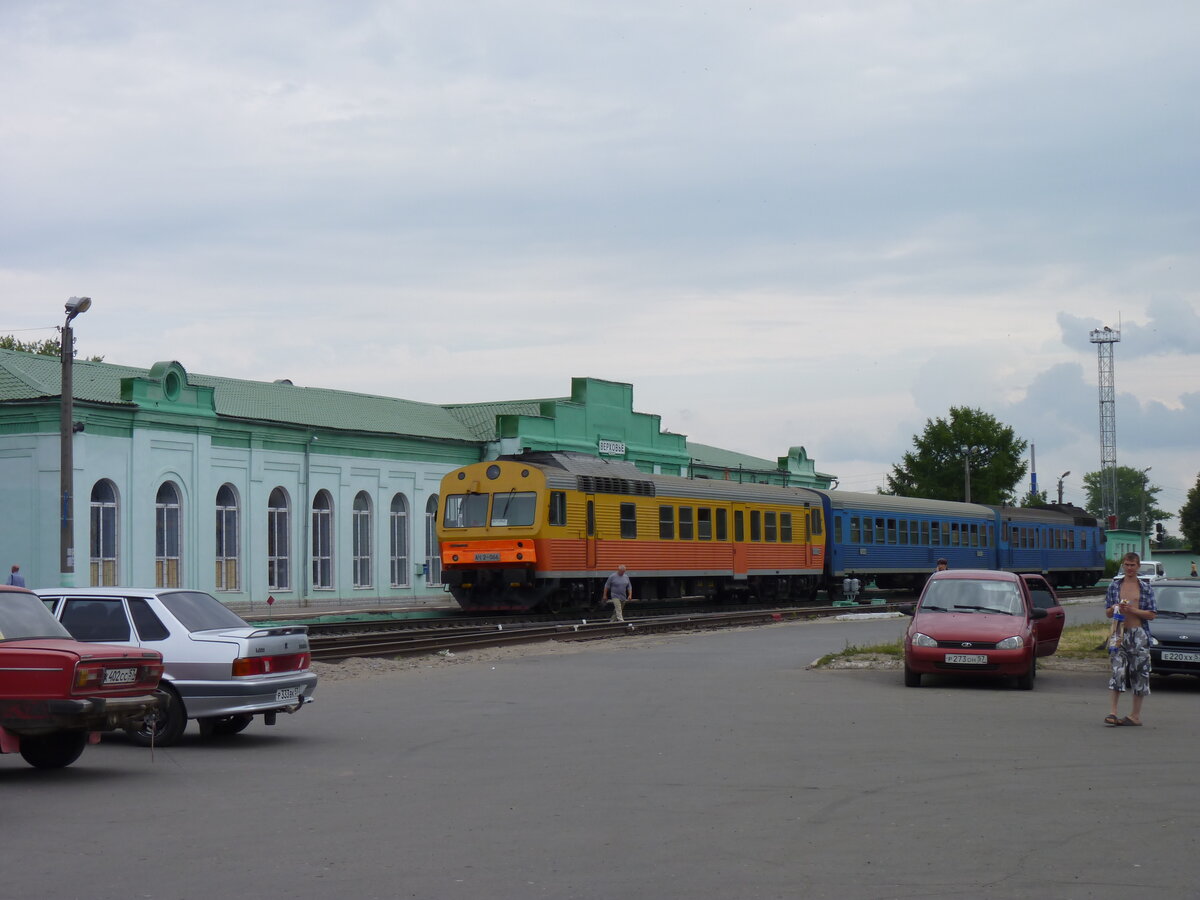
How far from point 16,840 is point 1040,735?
8.79 meters

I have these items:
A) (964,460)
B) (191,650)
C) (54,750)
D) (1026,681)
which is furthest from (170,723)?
(964,460)

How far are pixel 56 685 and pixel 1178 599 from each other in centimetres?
1401

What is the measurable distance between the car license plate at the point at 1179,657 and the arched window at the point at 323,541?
109 ft

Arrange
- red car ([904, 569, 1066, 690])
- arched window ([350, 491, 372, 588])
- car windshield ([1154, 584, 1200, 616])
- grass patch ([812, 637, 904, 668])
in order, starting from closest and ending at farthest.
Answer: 1. red car ([904, 569, 1066, 690])
2. car windshield ([1154, 584, 1200, 616])
3. grass patch ([812, 637, 904, 668])
4. arched window ([350, 491, 372, 588])

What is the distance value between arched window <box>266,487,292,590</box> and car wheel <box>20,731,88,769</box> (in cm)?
3435

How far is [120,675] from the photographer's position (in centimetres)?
1106

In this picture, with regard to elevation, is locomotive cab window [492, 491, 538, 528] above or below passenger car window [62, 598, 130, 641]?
above

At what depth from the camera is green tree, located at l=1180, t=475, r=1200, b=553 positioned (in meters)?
112

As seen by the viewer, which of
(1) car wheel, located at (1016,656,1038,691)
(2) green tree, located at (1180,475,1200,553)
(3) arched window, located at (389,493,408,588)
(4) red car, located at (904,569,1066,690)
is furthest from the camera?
(2) green tree, located at (1180,475,1200,553)

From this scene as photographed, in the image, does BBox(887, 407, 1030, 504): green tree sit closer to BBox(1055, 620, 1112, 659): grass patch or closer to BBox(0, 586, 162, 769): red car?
BBox(1055, 620, 1112, 659): grass patch

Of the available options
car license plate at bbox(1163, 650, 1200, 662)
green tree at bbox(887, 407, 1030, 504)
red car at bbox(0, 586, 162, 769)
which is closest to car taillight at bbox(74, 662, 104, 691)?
red car at bbox(0, 586, 162, 769)

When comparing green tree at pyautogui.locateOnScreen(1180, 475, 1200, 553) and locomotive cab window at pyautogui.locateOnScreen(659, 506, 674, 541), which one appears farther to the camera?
green tree at pyautogui.locateOnScreen(1180, 475, 1200, 553)

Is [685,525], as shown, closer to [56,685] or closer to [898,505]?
[898,505]

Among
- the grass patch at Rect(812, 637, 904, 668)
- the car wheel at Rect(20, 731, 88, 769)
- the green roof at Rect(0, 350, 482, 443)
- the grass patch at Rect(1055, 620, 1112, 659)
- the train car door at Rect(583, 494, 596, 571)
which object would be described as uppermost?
the green roof at Rect(0, 350, 482, 443)
